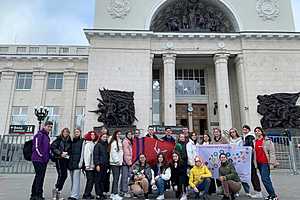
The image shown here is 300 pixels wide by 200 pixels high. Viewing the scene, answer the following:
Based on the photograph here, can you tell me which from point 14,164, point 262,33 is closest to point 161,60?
point 262,33

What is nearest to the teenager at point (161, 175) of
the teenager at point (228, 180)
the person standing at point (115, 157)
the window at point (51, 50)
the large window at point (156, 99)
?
the person standing at point (115, 157)

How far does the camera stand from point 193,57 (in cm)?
2389

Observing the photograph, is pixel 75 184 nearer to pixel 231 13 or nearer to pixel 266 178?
pixel 266 178

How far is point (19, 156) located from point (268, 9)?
23918 millimetres

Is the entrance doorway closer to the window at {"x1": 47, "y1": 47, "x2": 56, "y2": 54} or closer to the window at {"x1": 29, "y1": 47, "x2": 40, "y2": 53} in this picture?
the window at {"x1": 47, "y1": 47, "x2": 56, "y2": 54}

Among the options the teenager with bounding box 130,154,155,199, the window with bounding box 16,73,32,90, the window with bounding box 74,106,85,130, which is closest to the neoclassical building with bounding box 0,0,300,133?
the window with bounding box 74,106,85,130

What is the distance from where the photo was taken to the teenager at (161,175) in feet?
21.7

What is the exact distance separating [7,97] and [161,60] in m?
17.8

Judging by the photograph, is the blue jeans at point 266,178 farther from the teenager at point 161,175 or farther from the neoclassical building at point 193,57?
the neoclassical building at point 193,57

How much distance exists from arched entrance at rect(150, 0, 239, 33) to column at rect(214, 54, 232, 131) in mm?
3601

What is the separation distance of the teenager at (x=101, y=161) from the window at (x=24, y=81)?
25.6 meters

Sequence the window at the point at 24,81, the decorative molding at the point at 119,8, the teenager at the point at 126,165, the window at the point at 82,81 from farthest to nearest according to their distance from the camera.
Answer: the window at the point at 82,81 → the window at the point at 24,81 → the decorative molding at the point at 119,8 → the teenager at the point at 126,165

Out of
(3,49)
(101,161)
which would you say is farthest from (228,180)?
(3,49)

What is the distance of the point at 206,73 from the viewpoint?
83.1 feet
